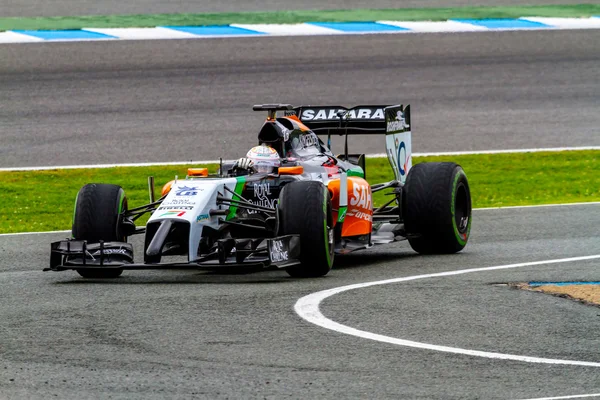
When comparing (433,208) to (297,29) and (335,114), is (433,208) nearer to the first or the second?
(335,114)

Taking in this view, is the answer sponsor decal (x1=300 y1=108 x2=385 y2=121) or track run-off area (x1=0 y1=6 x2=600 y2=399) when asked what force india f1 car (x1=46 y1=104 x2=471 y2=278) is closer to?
sponsor decal (x1=300 y1=108 x2=385 y2=121)

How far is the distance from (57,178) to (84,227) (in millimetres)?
6991

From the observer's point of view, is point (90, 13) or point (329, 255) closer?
point (329, 255)

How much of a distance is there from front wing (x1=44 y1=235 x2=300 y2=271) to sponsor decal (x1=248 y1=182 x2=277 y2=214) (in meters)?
0.93

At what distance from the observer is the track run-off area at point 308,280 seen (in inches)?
278

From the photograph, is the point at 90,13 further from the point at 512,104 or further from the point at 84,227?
the point at 84,227

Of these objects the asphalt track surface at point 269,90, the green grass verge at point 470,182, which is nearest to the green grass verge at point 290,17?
the asphalt track surface at point 269,90

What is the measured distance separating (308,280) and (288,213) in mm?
583

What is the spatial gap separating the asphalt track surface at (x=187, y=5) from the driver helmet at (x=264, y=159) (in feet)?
46.7

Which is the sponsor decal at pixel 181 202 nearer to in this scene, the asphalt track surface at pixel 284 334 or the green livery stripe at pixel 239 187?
the green livery stripe at pixel 239 187

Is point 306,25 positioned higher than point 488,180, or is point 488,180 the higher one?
point 306,25

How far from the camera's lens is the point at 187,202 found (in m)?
10.8

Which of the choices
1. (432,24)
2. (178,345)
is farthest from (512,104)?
(178,345)

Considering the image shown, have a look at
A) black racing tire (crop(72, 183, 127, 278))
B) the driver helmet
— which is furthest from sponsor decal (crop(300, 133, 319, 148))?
black racing tire (crop(72, 183, 127, 278))
